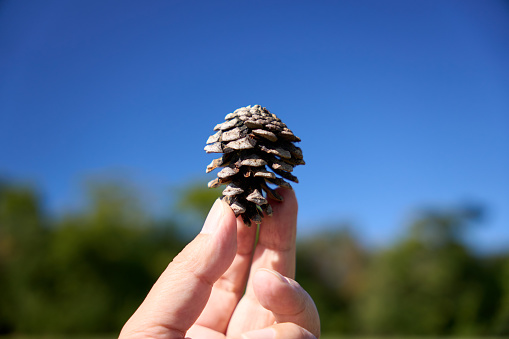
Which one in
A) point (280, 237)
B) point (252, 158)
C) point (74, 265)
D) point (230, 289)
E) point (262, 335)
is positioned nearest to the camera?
point (262, 335)

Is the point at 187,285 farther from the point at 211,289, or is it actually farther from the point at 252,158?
the point at 252,158

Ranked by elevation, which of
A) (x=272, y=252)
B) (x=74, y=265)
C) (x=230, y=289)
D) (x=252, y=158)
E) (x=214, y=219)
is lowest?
(x=74, y=265)

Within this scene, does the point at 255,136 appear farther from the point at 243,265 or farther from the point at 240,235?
the point at 243,265

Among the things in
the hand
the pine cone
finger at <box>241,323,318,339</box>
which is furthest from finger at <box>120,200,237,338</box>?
finger at <box>241,323,318,339</box>

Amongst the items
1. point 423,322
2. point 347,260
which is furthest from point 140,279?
point 423,322

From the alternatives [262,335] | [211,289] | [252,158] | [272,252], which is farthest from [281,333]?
[252,158]

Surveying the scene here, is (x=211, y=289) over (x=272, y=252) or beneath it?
beneath

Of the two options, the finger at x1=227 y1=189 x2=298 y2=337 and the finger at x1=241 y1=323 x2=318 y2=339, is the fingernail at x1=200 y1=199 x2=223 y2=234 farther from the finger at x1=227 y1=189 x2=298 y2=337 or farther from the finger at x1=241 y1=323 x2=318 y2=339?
the finger at x1=241 y1=323 x2=318 y2=339
